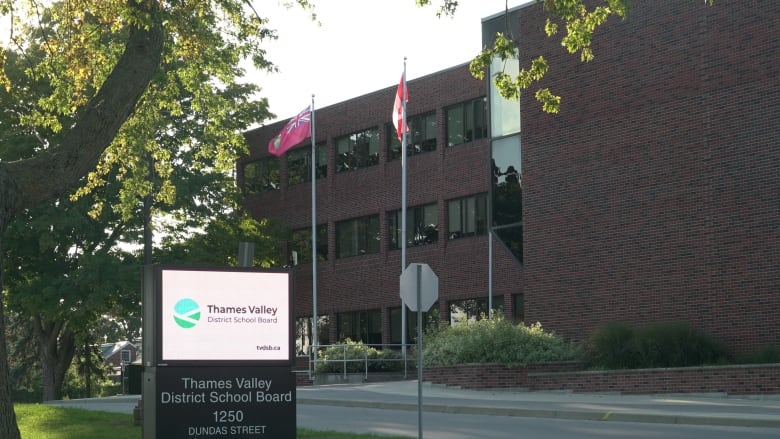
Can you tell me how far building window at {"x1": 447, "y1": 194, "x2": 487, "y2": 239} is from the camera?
41.8m

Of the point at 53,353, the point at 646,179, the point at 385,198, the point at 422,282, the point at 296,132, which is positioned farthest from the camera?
the point at 53,353

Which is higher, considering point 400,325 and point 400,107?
point 400,107

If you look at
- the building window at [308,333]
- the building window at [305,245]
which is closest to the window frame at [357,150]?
the building window at [305,245]

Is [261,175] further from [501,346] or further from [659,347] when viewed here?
[659,347]

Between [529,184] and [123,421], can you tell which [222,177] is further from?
[123,421]

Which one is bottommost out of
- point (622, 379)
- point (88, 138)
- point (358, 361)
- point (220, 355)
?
point (622, 379)

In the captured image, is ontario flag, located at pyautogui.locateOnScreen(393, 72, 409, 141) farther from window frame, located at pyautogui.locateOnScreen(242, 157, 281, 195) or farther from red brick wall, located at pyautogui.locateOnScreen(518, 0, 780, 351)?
window frame, located at pyautogui.locateOnScreen(242, 157, 281, 195)

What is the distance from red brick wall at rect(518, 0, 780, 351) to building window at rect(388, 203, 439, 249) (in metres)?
11.9

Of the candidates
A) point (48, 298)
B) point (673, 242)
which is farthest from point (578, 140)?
point (48, 298)

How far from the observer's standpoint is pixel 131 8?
15.2 m

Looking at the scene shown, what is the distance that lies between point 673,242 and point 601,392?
440 cm

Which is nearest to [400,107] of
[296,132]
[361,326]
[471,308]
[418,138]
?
[296,132]

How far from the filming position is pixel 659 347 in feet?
87.7

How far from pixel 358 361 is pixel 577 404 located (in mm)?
18241
